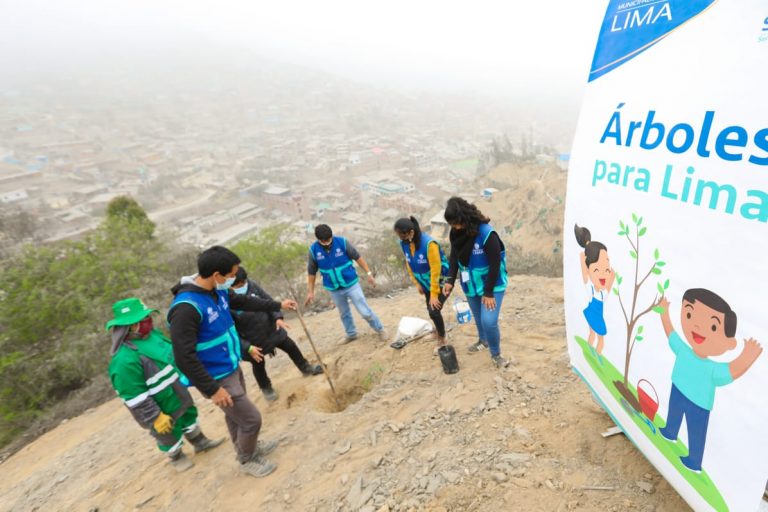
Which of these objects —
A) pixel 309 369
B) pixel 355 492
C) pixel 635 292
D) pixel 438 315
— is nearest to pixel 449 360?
pixel 438 315

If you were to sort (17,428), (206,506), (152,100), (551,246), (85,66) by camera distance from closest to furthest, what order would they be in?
1. (206,506)
2. (17,428)
3. (551,246)
4. (152,100)
5. (85,66)

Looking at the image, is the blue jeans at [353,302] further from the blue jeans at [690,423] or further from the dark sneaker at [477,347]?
the blue jeans at [690,423]

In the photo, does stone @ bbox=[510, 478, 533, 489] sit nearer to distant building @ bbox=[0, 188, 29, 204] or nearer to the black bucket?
the black bucket

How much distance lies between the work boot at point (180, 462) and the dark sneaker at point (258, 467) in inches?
26.2

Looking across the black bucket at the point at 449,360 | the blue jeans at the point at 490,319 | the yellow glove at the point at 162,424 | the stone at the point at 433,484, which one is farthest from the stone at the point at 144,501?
the blue jeans at the point at 490,319

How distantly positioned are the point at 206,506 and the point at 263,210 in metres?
44.3

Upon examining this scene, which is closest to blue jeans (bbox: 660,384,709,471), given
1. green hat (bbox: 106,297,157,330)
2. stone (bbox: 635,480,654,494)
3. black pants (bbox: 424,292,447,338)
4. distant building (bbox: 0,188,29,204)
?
stone (bbox: 635,480,654,494)

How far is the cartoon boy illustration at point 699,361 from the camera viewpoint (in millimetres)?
1246

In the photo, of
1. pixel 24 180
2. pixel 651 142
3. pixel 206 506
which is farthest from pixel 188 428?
pixel 24 180

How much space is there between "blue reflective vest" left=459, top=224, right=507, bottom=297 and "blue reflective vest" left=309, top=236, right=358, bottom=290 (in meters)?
1.55

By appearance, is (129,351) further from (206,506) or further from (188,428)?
(206,506)

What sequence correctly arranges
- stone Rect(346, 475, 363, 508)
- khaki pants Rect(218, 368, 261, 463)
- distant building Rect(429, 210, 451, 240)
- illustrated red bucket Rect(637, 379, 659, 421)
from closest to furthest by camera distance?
illustrated red bucket Rect(637, 379, 659, 421)
stone Rect(346, 475, 363, 508)
khaki pants Rect(218, 368, 261, 463)
distant building Rect(429, 210, 451, 240)

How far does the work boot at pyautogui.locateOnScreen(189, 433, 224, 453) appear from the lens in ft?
11.8

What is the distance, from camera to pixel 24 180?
4650 centimetres
